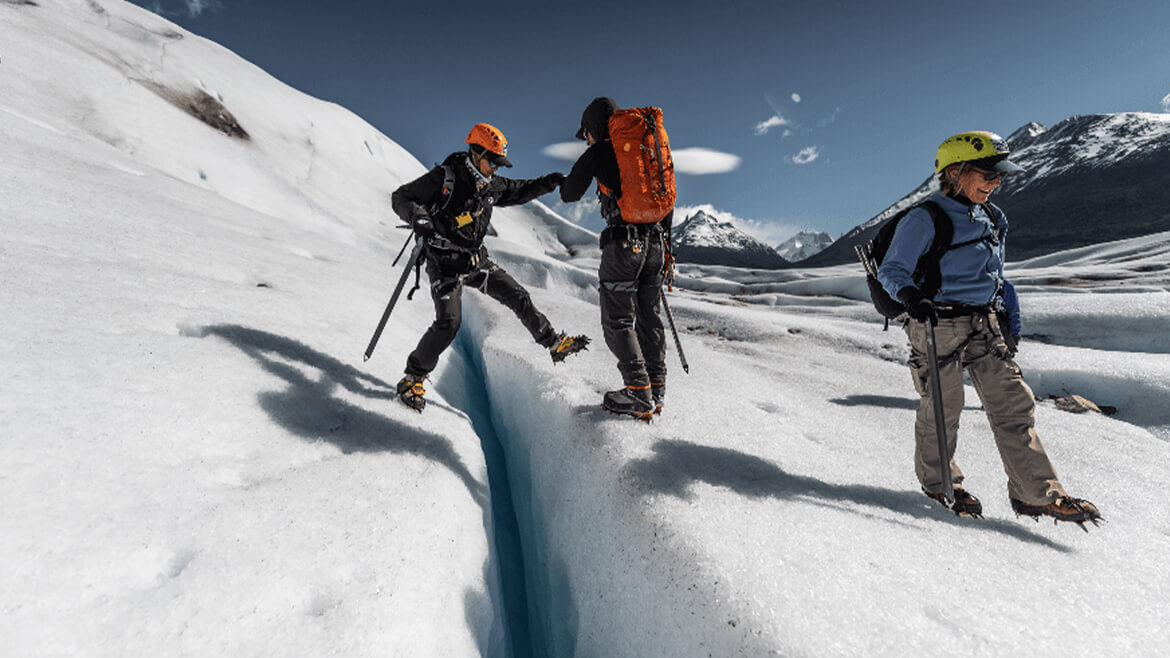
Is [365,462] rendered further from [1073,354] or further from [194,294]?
[1073,354]

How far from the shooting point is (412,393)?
4.07 m

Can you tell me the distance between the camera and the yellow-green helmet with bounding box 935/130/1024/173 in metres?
2.87

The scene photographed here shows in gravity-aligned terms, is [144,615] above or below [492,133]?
below

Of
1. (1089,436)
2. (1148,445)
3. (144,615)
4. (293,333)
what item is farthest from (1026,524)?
(293,333)

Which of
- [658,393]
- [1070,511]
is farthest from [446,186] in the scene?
[1070,511]

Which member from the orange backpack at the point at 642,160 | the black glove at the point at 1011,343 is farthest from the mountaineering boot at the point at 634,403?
the black glove at the point at 1011,343

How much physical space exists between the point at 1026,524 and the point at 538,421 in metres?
3.64

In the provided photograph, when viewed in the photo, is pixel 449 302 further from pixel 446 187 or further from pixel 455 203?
pixel 446 187

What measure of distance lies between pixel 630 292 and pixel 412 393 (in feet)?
6.77

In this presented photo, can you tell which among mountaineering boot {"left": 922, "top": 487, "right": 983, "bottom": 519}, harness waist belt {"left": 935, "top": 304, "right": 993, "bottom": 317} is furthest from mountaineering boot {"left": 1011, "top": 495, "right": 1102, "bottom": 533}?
harness waist belt {"left": 935, "top": 304, "right": 993, "bottom": 317}

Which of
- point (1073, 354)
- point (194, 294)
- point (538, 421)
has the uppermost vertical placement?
point (1073, 354)

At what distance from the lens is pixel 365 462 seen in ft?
9.83

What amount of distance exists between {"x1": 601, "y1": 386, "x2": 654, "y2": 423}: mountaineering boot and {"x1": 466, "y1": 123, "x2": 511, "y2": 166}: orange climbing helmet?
223 centimetres

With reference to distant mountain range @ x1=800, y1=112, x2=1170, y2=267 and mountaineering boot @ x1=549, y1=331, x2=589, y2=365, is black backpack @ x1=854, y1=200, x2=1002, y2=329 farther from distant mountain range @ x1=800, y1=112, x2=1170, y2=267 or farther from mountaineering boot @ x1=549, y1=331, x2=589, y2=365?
distant mountain range @ x1=800, y1=112, x2=1170, y2=267
